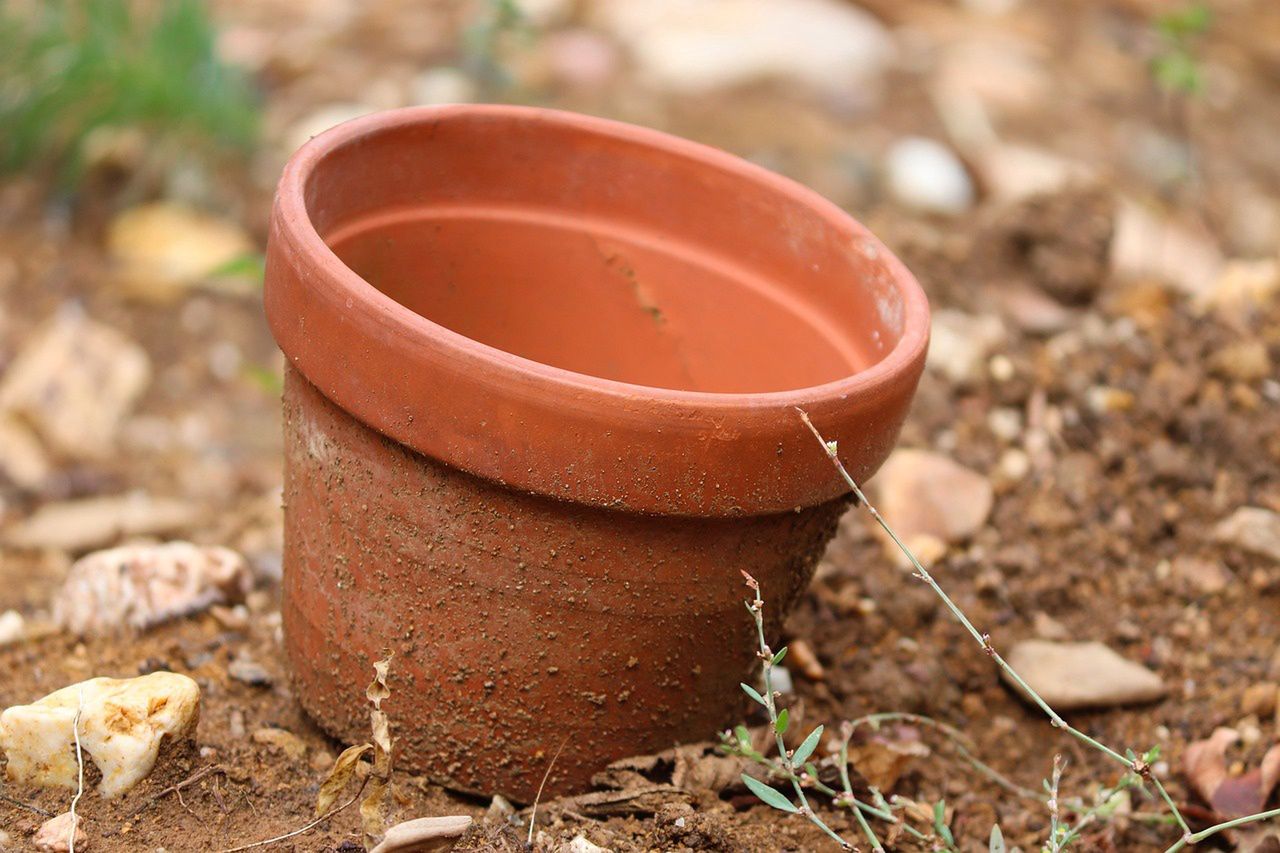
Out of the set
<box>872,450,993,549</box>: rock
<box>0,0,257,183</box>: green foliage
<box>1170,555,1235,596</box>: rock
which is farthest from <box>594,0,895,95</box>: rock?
<box>1170,555,1235,596</box>: rock

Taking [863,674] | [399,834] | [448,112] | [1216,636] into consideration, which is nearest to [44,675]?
[399,834]

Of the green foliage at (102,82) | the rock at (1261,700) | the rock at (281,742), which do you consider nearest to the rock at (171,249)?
the green foliage at (102,82)

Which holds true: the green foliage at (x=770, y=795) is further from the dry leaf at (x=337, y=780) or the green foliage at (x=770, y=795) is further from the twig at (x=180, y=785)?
the twig at (x=180, y=785)

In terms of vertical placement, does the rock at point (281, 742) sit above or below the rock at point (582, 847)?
below

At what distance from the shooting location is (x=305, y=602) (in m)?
1.65

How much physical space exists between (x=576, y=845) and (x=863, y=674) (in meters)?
0.68

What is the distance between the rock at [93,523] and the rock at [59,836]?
1.22 meters

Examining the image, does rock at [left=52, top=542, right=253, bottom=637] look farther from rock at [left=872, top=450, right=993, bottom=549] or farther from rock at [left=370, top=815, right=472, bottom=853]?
rock at [left=872, top=450, right=993, bottom=549]

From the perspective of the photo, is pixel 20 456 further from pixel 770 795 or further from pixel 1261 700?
pixel 1261 700

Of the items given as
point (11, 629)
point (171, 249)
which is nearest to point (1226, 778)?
point (11, 629)

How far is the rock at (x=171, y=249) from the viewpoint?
3457 mm

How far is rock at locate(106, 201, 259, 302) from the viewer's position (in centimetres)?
346

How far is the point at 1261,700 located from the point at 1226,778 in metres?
0.17

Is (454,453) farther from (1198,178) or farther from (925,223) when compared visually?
(1198,178)
